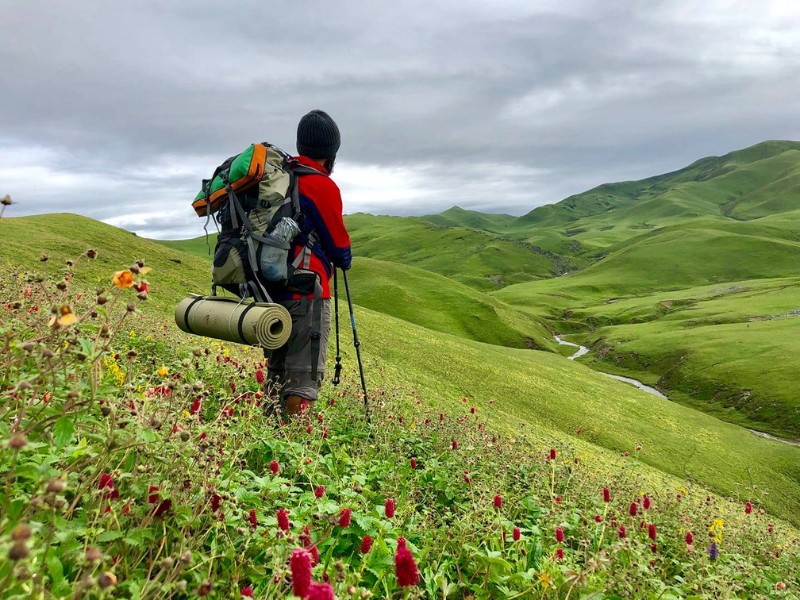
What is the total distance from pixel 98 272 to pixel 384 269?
206 feet

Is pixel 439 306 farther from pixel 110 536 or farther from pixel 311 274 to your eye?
pixel 110 536

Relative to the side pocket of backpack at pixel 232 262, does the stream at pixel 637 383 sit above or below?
below

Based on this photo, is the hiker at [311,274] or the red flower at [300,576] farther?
the hiker at [311,274]

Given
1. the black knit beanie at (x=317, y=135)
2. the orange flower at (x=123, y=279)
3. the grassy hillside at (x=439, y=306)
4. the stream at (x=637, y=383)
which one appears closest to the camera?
the orange flower at (x=123, y=279)

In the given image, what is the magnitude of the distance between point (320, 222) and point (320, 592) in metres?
6.24

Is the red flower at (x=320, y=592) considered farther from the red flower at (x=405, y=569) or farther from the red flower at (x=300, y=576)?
the red flower at (x=405, y=569)

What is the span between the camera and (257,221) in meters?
7.23

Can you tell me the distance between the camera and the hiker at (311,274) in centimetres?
755

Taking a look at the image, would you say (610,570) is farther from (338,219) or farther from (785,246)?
(785,246)

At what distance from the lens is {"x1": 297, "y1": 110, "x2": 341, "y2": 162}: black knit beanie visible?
26.4ft

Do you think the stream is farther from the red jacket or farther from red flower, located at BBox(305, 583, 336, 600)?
red flower, located at BBox(305, 583, 336, 600)

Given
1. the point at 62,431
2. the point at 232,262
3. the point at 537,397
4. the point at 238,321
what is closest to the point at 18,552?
the point at 62,431

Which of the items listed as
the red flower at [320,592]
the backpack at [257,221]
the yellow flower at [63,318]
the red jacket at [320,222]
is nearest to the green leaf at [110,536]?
the yellow flower at [63,318]

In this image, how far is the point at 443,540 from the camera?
4918 millimetres
